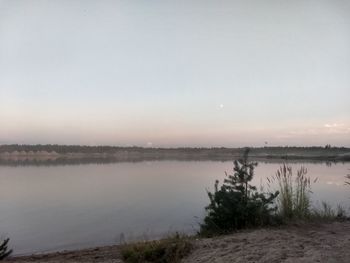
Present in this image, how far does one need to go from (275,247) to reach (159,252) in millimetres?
1886

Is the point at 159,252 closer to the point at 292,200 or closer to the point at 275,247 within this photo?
the point at 275,247

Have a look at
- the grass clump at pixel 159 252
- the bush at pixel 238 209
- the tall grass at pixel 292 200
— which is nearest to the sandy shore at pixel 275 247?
the grass clump at pixel 159 252

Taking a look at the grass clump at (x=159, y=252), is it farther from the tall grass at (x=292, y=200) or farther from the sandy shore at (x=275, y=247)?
the tall grass at (x=292, y=200)

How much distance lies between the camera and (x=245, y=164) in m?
9.42

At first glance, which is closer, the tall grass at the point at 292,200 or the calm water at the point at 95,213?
the tall grass at the point at 292,200

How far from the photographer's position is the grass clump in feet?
22.8

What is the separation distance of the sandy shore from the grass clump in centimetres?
17

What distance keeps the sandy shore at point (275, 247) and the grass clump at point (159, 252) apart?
0.56 ft

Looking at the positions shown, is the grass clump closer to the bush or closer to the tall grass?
the bush

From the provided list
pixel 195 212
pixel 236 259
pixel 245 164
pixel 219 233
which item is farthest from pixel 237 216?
pixel 195 212

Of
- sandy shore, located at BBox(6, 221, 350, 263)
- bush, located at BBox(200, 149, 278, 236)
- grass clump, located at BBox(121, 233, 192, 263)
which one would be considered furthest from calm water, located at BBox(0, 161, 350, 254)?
grass clump, located at BBox(121, 233, 192, 263)

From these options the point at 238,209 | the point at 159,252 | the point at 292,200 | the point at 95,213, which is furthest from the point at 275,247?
the point at 95,213

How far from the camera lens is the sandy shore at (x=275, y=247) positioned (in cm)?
615

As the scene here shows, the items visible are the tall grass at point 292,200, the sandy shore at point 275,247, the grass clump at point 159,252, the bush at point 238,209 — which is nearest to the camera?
the sandy shore at point 275,247
